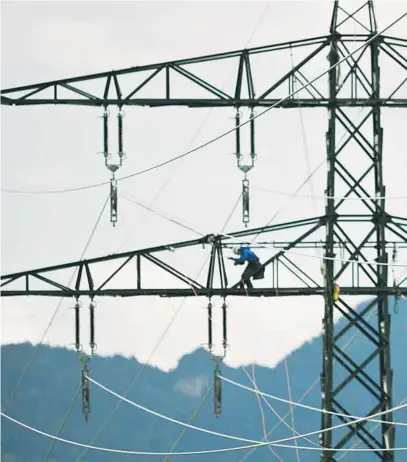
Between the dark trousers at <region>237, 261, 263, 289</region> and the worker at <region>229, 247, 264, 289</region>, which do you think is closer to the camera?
the dark trousers at <region>237, 261, 263, 289</region>

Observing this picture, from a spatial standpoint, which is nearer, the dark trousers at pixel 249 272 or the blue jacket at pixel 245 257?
the dark trousers at pixel 249 272

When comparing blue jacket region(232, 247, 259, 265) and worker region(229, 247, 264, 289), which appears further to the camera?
blue jacket region(232, 247, 259, 265)

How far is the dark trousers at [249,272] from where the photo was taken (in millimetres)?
43531

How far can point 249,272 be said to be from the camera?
43969 mm

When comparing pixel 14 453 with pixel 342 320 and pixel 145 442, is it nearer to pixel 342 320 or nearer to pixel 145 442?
pixel 145 442

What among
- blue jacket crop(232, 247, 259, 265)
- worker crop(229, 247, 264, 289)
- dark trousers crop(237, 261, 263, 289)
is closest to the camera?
dark trousers crop(237, 261, 263, 289)

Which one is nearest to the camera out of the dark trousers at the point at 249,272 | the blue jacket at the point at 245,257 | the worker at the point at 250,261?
the dark trousers at the point at 249,272

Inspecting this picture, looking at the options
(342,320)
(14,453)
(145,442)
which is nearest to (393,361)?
(342,320)

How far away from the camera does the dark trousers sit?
143 ft

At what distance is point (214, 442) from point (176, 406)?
856 centimetres

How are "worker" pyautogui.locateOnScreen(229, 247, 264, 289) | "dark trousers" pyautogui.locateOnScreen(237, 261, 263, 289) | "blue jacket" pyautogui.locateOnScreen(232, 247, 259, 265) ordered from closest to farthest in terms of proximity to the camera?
"dark trousers" pyautogui.locateOnScreen(237, 261, 263, 289) < "worker" pyautogui.locateOnScreen(229, 247, 264, 289) < "blue jacket" pyautogui.locateOnScreen(232, 247, 259, 265)

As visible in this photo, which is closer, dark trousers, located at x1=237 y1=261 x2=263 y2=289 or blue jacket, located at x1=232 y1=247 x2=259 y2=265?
dark trousers, located at x1=237 y1=261 x2=263 y2=289

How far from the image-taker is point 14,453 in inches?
3915

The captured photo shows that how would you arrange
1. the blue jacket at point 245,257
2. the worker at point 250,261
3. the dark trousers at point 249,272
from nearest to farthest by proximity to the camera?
the dark trousers at point 249,272 → the worker at point 250,261 → the blue jacket at point 245,257
